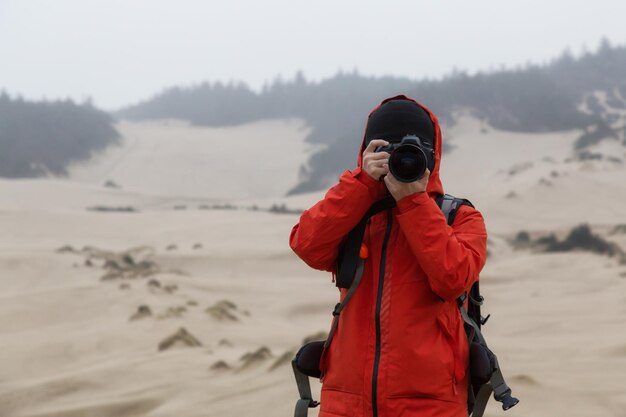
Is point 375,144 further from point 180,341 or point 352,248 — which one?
point 180,341

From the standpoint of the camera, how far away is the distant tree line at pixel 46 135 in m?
37.7

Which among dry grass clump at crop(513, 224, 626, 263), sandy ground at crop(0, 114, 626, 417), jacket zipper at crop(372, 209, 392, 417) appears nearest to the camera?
jacket zipper at crop(372, 209, 392, 417)

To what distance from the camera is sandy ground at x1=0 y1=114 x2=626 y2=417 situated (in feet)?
16.5

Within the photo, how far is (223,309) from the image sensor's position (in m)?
8.95

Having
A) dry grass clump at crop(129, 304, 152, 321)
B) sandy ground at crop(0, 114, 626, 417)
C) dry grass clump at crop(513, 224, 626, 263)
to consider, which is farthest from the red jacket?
dry grass clump at crop(513, 224, 626, 263)

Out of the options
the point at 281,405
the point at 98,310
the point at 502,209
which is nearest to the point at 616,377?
the point at 281,405

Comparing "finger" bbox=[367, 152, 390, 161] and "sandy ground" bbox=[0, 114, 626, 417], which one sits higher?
"finger" bbox=[367, 152, 390, 161]

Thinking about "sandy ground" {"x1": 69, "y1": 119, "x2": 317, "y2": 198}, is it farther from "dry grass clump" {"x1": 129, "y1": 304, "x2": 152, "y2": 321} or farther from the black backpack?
the black backpack

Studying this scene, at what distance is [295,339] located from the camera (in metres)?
7.66

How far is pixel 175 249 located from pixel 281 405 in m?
11.0

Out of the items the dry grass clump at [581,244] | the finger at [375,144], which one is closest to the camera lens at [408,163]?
the finger at [375,144]

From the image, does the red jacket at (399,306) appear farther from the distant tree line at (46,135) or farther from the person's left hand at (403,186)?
the distant tree line at (46,135)

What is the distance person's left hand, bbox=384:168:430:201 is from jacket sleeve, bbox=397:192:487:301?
0.04 feet

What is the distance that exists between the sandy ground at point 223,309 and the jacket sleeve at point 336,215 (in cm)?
222
